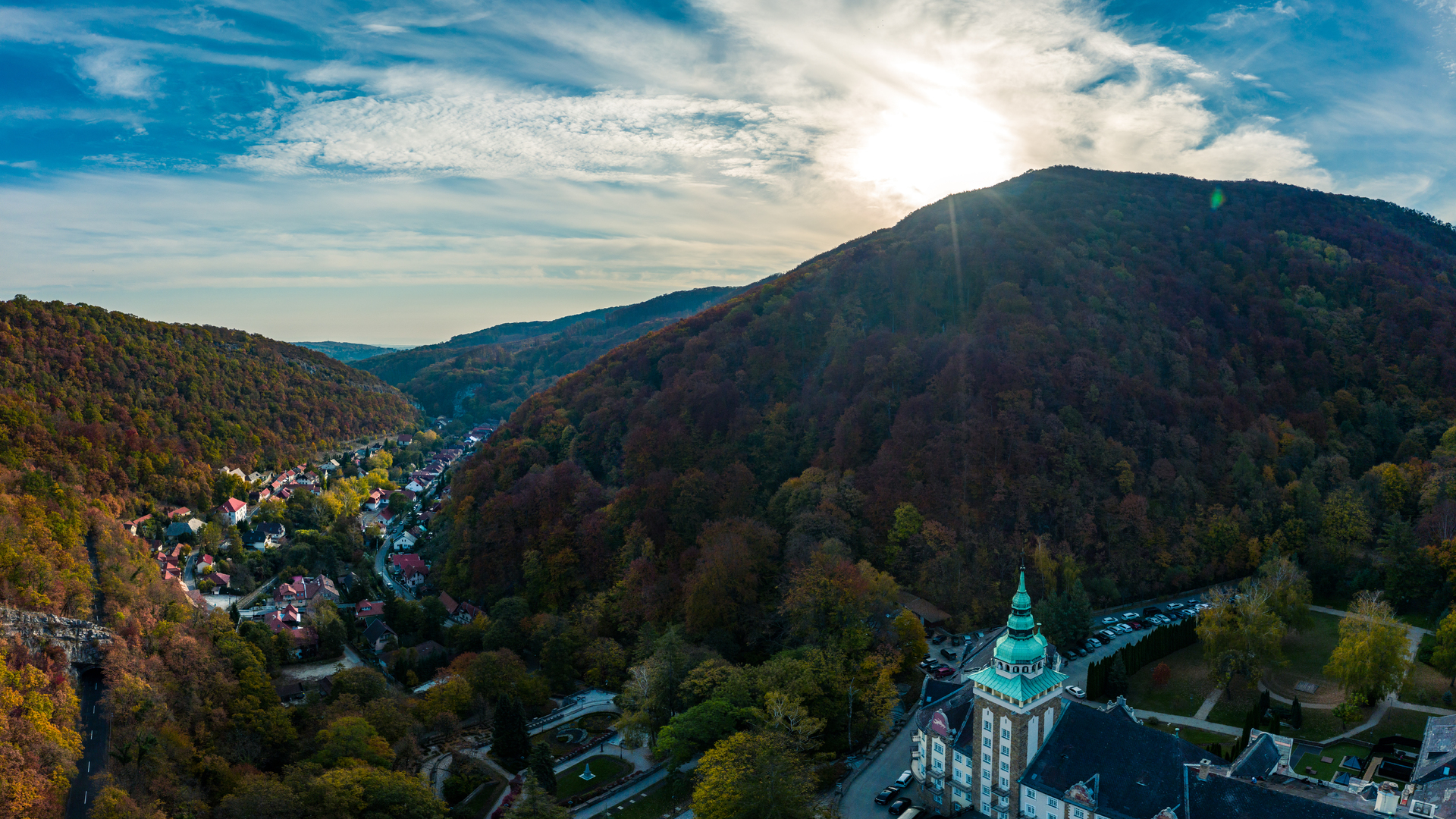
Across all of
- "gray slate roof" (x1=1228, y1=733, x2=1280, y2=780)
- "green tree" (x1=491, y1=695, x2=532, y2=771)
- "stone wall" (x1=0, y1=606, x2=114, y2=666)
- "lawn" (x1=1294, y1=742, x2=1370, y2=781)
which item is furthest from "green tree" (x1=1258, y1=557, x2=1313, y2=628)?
"stone wall" (x1=0, y1=606, x2=114, y2=666)

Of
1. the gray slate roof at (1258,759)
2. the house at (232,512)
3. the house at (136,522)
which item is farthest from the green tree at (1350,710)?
the house at (232,512)

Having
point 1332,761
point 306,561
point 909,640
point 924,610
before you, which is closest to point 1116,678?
point 1332,761

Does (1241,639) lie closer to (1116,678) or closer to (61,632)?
(1116,678)

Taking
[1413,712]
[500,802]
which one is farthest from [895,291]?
[500,802]

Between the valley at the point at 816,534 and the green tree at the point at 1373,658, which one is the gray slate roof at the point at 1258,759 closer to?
the valley at the point at 816,534

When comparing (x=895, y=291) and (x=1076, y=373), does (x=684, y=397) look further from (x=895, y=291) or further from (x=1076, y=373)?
(x=1076, y=373)

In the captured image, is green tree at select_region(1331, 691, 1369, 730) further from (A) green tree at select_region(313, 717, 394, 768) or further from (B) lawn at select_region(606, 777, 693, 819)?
(A) green tree at select_region(313, 717, 394, 768)
